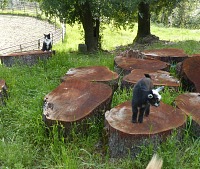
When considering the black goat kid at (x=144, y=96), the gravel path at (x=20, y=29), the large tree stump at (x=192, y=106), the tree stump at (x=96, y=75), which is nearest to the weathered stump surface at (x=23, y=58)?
the tree stump at (x=96, y=75)

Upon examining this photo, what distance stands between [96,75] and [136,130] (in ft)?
7.09

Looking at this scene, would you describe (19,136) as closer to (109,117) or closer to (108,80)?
(109,117)

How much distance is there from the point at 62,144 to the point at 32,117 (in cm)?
79

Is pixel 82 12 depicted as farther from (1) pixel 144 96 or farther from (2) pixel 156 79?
(1) pixel 144 96

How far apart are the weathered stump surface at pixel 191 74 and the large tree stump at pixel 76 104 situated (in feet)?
5.68

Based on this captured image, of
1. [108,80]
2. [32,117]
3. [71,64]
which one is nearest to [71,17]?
[71,64]

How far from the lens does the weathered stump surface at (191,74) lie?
17.1ft

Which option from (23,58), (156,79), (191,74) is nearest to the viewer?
(156,79)

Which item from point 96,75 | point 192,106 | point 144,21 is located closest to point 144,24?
point 144,21

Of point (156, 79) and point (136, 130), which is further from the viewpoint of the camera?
Answer: point (156, 79)

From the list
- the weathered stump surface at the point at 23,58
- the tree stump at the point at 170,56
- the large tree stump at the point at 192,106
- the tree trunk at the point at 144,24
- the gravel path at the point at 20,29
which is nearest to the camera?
the large tree stump at the point at 192,106

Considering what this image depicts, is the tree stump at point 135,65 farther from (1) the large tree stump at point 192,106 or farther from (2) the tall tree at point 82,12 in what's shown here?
(2) the tall tree at point 82,12

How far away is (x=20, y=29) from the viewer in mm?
22797

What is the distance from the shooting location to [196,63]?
17.8ft
